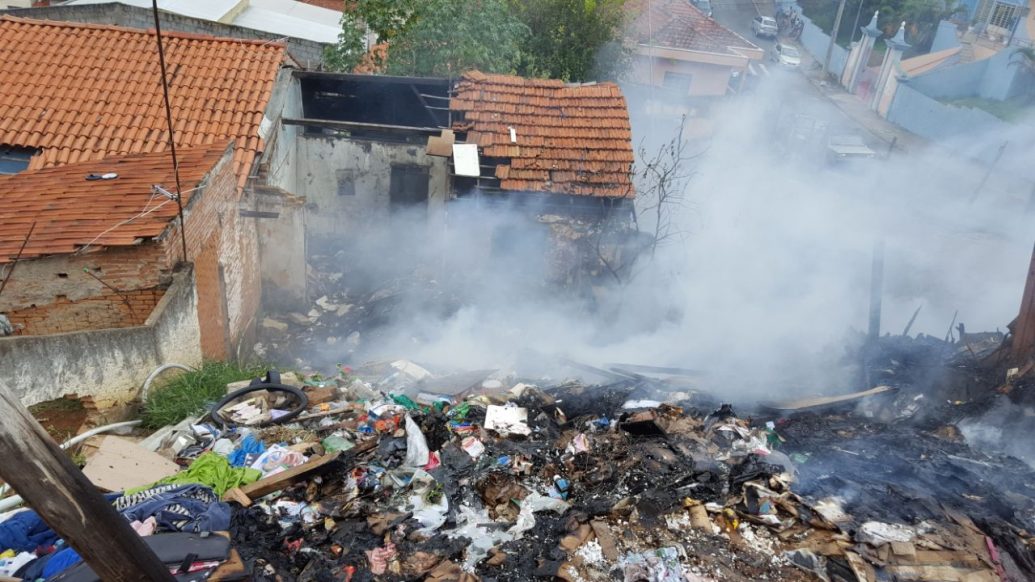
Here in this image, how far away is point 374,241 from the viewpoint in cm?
1281

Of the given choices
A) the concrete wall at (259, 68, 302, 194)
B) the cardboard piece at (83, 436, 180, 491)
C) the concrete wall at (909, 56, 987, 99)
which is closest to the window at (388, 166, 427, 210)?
the concrete wall at (259, 68, 302, 194)

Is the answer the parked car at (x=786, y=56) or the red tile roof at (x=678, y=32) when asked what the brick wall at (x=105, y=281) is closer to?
the red tile roof at (x=678, y=32)

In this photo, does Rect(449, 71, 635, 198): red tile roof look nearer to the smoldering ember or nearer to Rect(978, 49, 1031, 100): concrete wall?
the smoldering ember

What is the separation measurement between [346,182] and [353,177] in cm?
17

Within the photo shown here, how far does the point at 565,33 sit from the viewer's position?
57.6 ft

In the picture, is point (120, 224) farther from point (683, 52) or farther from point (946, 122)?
point (946, 122)

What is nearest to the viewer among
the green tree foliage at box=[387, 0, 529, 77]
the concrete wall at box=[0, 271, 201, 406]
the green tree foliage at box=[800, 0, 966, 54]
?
the concrete wall at box=[0, 271, 201, 406]

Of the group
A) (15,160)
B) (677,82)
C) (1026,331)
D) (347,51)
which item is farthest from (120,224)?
(677,82)

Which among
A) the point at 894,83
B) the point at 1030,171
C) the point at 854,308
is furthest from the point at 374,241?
the point at 894,83

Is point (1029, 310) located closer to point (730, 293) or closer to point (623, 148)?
point (730, 293)

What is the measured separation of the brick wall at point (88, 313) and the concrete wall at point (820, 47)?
3367 centimetres

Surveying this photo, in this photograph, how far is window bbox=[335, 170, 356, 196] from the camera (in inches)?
499

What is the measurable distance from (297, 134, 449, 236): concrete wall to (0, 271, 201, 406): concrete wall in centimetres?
609

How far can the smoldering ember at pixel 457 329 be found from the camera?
16.3 ft
